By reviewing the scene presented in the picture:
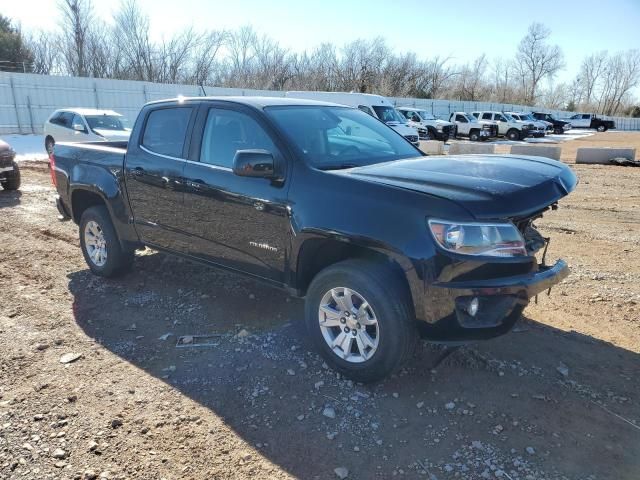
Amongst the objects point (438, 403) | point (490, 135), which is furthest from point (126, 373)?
point (490, 135)

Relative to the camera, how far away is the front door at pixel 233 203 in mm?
3730

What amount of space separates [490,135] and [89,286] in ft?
103

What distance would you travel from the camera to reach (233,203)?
3.95 meters

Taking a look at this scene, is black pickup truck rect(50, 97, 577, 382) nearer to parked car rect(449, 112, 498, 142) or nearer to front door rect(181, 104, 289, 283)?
front door rect(181, 104, 289, 283)

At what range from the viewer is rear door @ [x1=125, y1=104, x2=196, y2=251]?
14.6 ft

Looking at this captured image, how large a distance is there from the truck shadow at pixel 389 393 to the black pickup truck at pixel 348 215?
12.9 inches

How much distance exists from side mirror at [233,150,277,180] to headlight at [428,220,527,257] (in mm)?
1209

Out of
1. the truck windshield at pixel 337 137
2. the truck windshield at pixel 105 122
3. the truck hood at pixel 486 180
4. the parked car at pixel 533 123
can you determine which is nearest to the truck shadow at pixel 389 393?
the truck hood at pixel 486 180

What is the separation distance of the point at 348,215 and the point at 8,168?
31.4 ft

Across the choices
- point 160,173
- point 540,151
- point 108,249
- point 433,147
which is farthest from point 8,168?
point 540,151

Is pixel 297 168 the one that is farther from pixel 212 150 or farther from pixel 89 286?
pixel 89 286

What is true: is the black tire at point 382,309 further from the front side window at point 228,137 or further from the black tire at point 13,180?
the black tire at point 13,180

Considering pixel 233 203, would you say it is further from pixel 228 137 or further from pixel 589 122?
pixel 589 122

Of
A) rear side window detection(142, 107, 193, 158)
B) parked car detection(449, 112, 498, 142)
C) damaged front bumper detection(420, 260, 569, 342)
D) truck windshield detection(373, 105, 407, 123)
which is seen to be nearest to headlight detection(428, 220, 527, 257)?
damaged front bumper detection(420, 260, 569, 342)
